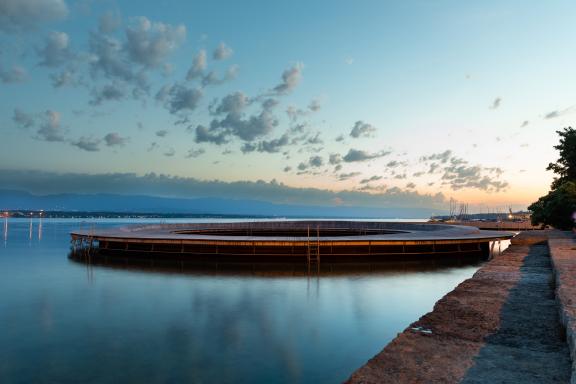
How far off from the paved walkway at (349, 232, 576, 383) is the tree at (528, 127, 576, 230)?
21986 millimetres

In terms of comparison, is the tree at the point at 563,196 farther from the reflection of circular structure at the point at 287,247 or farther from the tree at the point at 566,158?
the reflection of circular structure at the point at 287,247

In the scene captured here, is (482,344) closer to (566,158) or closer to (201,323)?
(201,323)

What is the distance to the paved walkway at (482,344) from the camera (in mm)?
5734

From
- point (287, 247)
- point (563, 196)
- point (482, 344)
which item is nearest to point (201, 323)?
point (482, 344)

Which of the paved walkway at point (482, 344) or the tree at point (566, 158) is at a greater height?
the tree at point (566, 158)

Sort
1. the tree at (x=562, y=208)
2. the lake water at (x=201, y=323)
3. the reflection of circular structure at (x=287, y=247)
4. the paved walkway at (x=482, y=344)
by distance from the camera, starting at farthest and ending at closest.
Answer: the tree at (x=562, y=208) < the reflection of circular structure at (x=287, y=247) < the lake water at (x=201, y=323) < the paved walkway at (x=482, y=344)

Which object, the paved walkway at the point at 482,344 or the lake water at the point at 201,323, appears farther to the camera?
the lake water at the point at 201,323

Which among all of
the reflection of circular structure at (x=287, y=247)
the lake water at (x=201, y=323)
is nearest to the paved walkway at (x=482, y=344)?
the lake water at (x=201, y=323)

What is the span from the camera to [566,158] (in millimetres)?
33406

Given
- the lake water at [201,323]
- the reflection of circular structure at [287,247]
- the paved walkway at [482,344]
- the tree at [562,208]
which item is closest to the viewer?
the paved walkway at [482,344]

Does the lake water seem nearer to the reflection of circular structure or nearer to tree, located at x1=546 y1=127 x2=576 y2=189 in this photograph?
the reflection of circular structure

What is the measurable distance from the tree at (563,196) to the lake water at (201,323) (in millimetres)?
14495

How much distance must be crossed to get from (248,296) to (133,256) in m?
13.4

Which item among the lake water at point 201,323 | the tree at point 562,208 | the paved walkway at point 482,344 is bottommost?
the lake water at point 201,323
